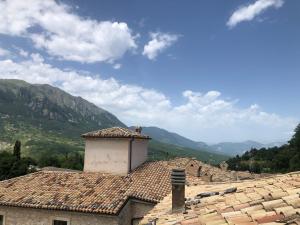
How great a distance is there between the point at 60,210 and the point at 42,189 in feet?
11.0

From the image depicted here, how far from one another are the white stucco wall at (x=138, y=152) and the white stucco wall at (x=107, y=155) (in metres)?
0.79

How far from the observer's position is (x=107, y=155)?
1046 inches

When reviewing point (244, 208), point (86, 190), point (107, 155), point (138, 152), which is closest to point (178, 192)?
point (244, 208)

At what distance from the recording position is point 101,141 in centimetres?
2694

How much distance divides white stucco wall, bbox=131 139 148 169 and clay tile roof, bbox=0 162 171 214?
629 millimetres

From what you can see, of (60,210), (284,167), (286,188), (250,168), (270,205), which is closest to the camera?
(270,205)

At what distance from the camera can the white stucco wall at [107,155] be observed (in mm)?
26094

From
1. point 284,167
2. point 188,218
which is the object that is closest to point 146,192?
point 188,218

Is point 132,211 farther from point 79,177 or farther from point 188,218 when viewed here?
point 188,218

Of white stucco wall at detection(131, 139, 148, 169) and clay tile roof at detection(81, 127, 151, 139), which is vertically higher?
clay tile roof at detection(81, 127, 151, 139)

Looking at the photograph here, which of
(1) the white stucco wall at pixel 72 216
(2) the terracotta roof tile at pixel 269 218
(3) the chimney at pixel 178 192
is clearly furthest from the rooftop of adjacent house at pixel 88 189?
(2) the terracotta roof tile at pixel 269 218

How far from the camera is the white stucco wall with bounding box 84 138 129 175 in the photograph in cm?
2609

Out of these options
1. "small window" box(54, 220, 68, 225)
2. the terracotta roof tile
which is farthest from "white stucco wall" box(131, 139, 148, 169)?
the terracotta roof tile

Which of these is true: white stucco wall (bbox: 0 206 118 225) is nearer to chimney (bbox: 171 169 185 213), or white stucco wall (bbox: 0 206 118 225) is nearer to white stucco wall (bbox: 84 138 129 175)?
white stucco wall (bbox: 84 138 129 175)
